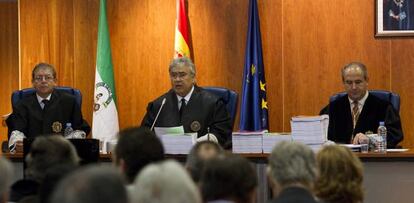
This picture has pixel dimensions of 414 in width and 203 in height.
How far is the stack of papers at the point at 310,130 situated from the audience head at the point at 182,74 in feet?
3.90

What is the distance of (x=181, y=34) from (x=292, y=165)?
4964 millimetres

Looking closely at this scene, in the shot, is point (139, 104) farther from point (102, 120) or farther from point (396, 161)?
point (396, 161)

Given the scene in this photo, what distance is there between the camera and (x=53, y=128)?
23.6ft

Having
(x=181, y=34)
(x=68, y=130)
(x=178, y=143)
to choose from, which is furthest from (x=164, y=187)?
(x=181, y=34)

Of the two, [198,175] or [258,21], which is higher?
[258,21]

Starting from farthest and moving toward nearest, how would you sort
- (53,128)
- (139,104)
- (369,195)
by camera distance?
(139,104)
(53,128)
(369,195)

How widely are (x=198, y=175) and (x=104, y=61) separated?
4908mm

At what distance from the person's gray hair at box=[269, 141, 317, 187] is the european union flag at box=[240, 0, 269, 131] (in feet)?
14.8

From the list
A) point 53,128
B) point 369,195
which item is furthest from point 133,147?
point 53,128

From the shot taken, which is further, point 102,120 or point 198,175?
point 102,120

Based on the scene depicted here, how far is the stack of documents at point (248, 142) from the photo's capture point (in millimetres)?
6188

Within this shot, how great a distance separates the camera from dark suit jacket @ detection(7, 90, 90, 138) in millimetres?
7227

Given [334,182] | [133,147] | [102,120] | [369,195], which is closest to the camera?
[133,147]

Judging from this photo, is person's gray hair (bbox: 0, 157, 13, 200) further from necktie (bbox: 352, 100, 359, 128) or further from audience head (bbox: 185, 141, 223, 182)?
necktie (bbox: 352, 100, 359, 128)
